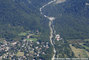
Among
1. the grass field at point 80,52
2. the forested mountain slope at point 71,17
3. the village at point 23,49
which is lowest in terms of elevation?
the grass field at point 80,52

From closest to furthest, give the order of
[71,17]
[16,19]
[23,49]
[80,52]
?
[23,49], [80,52], [16,19], [71,17]

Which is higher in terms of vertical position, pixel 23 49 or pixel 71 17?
pixel 71 17

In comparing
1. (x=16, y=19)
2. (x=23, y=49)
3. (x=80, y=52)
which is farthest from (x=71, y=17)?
(x=23, y=49)

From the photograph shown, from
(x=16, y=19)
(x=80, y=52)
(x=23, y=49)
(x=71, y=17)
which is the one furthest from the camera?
(x=71, y=17)

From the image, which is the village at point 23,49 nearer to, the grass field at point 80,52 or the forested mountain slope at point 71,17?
the grass field at point 80,52

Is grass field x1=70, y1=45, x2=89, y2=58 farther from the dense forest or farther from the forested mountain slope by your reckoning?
the dense forest

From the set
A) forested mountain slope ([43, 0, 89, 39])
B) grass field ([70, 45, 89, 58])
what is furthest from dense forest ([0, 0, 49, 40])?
grass field ([70, 45, 89, 58])

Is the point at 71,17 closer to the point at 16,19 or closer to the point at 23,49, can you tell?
the point at 16,19

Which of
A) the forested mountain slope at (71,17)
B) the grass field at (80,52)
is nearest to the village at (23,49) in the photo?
the grass field at (80,52)

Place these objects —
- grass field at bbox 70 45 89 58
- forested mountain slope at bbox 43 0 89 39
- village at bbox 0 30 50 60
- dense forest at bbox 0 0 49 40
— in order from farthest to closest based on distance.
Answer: dense forest at bbox 0 0 49 40 → forested mountain slope at bbox 43 0 89 39 → grass field at bbox 70 45 89 58 → village at bbox 0 30 50 60
